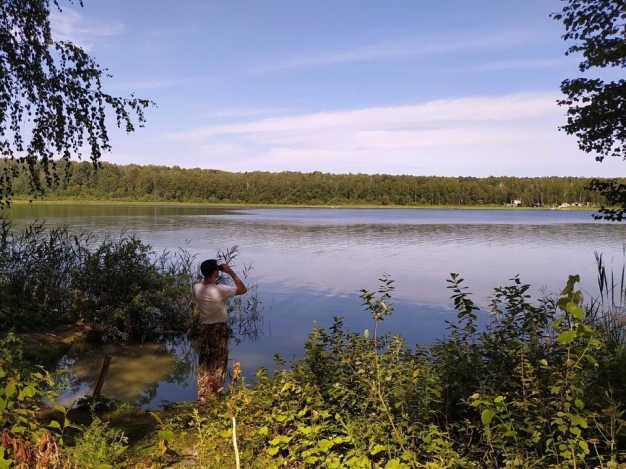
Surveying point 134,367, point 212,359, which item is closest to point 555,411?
point 212,359

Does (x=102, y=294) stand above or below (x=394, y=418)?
below

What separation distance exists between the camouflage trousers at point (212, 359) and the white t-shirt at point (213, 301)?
0.44 ft

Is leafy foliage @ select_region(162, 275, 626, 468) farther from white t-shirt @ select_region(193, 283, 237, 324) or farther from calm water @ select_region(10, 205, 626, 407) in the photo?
calm water @ select_region(10, 205, 626, 407)

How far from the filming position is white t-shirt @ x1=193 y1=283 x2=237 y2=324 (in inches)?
235

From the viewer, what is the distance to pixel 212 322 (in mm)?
6098

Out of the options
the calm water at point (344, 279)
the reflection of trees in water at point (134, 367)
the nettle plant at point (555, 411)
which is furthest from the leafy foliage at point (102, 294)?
the nettle plant at point (555, 411)

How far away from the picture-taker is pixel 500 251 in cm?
2698

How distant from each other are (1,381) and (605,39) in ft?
32.4

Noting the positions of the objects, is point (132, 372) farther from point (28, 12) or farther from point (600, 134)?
point (600, 134)

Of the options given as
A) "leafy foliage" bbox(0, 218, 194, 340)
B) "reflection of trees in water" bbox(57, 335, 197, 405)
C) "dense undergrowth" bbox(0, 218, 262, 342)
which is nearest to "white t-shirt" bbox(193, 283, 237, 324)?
"reflection of trees in water" bbox(57, 335, 197, 405)

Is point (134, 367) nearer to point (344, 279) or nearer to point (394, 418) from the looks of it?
point (394, 418)

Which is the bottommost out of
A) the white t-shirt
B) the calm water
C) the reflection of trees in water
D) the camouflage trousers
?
the reflection of trees in water

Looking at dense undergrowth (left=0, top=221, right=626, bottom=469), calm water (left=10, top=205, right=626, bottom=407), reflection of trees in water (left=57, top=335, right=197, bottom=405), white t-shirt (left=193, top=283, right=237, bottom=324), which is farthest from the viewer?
calm water (left=10, top=205, right=626, bottom=407)

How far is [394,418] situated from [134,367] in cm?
689
